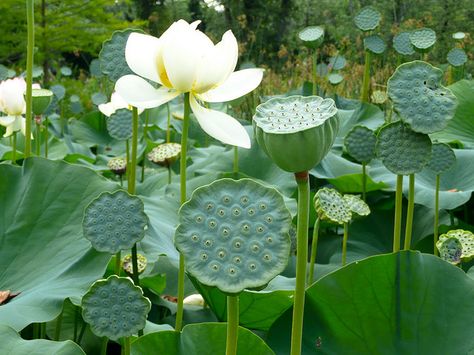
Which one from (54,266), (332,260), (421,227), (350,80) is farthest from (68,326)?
(350,80)

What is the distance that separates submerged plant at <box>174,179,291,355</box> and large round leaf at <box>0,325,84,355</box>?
240mm

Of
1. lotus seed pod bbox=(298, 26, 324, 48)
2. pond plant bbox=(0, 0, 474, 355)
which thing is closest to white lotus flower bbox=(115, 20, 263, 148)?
pond plant bbox=(0, 0, 474, 355)

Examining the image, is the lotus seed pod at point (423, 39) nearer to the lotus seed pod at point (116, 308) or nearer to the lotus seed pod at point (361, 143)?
the lotus seed pod at point (361, 143)

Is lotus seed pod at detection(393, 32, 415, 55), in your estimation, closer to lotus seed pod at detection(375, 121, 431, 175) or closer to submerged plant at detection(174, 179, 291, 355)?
lotus seed pod at detection(375, 121, 431, 175)

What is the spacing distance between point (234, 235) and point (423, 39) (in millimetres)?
1067

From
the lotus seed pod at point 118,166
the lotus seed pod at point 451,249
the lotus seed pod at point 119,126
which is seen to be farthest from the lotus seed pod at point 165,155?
the lotus seed pod at point 451,249

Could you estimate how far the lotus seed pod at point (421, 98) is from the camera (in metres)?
0.81

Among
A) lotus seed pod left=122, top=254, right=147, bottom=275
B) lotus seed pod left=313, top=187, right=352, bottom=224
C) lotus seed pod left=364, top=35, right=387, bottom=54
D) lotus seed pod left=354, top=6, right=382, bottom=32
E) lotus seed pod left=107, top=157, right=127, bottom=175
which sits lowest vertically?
lotus seed pod left=107, top=157, right=127, bottom=175

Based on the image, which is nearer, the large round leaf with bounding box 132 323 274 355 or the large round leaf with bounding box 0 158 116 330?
the large round leaf with bounding box 132 323 274 355

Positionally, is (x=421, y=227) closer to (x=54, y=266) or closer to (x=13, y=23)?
(x=54, y=266)

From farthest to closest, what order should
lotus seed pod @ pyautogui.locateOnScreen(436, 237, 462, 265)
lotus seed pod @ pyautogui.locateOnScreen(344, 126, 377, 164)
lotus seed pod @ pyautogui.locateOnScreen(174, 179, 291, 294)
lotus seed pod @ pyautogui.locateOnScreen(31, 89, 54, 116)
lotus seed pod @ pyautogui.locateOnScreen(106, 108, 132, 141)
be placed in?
lotus seed pod @ pyautogui.locateOnScreen(106, 108, 132, 141)
lotus seed pod @ pyautogui.locateOnScreen(31, 89, 54, 116)
lotus seed pod @ pyautogui.locateOnScreen(344, 126, 377, 164)
lotus seed pod @ pyautogui.locateOnScreen(436, 237, 462, 265)
lotus seed pod @ pyautogui.locateOnScreen(174, 179, 291, 294)

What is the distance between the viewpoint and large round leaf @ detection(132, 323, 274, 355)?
28.7 inches

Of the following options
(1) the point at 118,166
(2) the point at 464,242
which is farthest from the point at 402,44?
(2) the point at 464,242

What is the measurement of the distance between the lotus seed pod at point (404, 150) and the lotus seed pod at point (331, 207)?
137 mm
